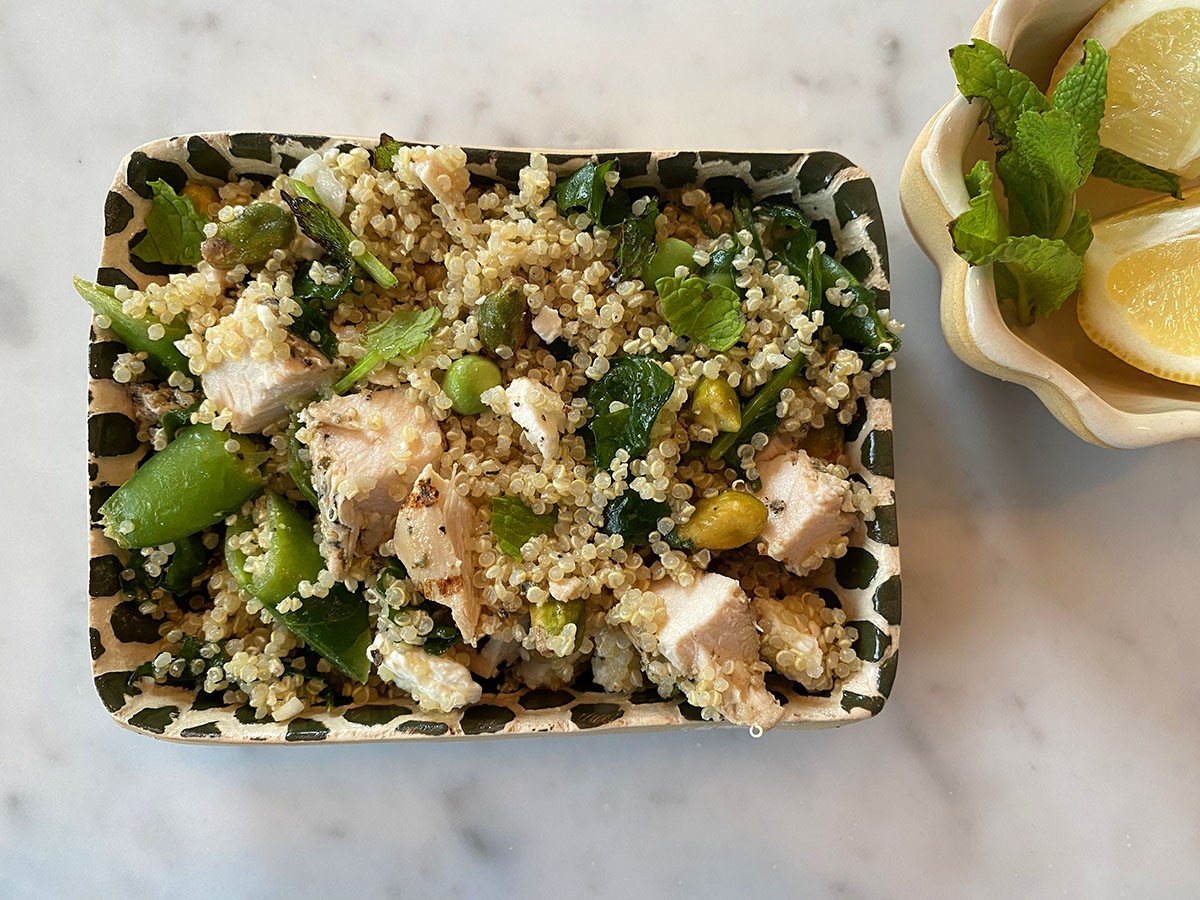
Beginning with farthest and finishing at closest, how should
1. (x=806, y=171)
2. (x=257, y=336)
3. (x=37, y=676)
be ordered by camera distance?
(x=37, y=676)
(x=806, y=171)
(x=257, y=336)

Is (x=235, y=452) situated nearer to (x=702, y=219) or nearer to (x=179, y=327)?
(x=179, y=327)

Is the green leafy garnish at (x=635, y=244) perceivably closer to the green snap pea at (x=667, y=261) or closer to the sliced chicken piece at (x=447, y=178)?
the green snap pea at (x=667, y=261)

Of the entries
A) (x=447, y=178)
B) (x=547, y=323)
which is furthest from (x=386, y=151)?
(x=547, y=323)

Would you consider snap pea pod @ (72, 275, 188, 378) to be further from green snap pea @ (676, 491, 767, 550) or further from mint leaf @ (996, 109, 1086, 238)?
mint leaf @ (996, 109, 1086, 238)

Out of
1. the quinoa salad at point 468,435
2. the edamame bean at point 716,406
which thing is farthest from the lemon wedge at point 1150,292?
the edamame bean at point 716,406

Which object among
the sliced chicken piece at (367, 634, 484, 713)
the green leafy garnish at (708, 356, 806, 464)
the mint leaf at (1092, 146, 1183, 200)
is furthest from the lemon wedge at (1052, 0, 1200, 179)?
the sliced chicken piece at (367, 634, 484, 713)

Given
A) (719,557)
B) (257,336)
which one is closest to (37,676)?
(257,336)
